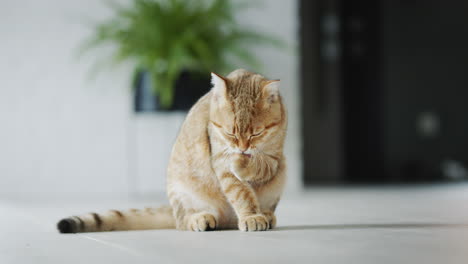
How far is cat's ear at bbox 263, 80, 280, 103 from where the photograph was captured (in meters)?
1.33

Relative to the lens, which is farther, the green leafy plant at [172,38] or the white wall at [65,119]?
the white wall at [65,119]

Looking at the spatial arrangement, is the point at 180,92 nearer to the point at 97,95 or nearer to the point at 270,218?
the point at 97,95

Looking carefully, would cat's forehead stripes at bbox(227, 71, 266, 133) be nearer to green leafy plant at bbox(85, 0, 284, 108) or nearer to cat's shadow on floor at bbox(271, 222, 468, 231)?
cat's shadow on floor at bbox(271, 222, 468, 231)

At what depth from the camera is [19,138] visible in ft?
10.3

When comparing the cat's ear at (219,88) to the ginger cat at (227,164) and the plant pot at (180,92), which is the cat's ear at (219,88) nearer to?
the ginger cat at (227,164)

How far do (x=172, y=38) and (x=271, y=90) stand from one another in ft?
5.30

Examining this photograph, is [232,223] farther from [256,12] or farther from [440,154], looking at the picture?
[440,154]

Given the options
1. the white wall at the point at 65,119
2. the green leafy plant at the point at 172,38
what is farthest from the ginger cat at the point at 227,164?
the white wall at the point at 65,119

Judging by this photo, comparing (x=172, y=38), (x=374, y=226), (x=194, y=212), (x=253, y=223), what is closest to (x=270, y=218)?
(x=253, y=223)

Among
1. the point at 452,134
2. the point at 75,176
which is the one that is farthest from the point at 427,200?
the point at 452,134

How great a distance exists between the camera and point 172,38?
112 inches

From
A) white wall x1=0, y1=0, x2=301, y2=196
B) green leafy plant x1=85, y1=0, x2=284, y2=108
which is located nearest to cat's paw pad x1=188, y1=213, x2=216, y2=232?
green leafy plant x1=85, y1=0, x2=284, y2=108

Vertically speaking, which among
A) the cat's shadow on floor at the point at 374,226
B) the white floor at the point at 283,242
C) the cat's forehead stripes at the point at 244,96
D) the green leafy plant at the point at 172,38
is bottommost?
the cat's shadow on floor at the point at 374,226

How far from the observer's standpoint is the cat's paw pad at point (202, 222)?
1.39m
